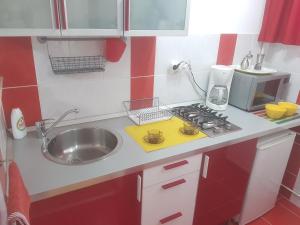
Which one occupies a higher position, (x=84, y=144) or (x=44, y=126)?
(x=44, y=126)

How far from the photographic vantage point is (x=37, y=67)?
138 centimetres

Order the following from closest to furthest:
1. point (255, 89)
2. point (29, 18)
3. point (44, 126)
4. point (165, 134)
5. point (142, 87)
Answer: point (29, 18) < point (44, 126) < point (165, 134) < point (142, 87) < point (255, 89)

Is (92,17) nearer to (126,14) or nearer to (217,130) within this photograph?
(126,14)

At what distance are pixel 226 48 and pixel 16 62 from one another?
5.15ft

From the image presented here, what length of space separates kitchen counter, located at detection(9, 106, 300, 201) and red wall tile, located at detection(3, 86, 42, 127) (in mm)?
101

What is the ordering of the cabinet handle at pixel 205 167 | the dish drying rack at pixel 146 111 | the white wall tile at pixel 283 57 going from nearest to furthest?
the cabinet handle at pixel 205 167, the dish drying rack at pixel 146 111, the white wall tile at pixel 283 57

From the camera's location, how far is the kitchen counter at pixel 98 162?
1.05m

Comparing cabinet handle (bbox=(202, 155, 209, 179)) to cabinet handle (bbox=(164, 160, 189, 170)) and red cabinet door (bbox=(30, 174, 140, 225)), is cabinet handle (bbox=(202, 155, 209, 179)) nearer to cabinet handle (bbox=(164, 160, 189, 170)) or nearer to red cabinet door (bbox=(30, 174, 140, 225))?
cabinet handle (bbox=(164, 160, 189, 170))

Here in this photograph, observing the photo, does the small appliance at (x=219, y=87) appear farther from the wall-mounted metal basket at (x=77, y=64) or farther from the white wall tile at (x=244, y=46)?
the wall-mounted metal basket at (x=77, y=64)

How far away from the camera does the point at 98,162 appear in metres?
1.21

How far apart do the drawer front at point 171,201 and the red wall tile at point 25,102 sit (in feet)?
2.59

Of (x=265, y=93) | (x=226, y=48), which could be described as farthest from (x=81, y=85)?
(x=265, y=93)

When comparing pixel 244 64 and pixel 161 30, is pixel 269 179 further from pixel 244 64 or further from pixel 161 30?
pixel 161 30

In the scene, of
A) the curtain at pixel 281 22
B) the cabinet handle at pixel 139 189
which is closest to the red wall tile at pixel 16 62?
the cabinet handle at pixel 139 189
